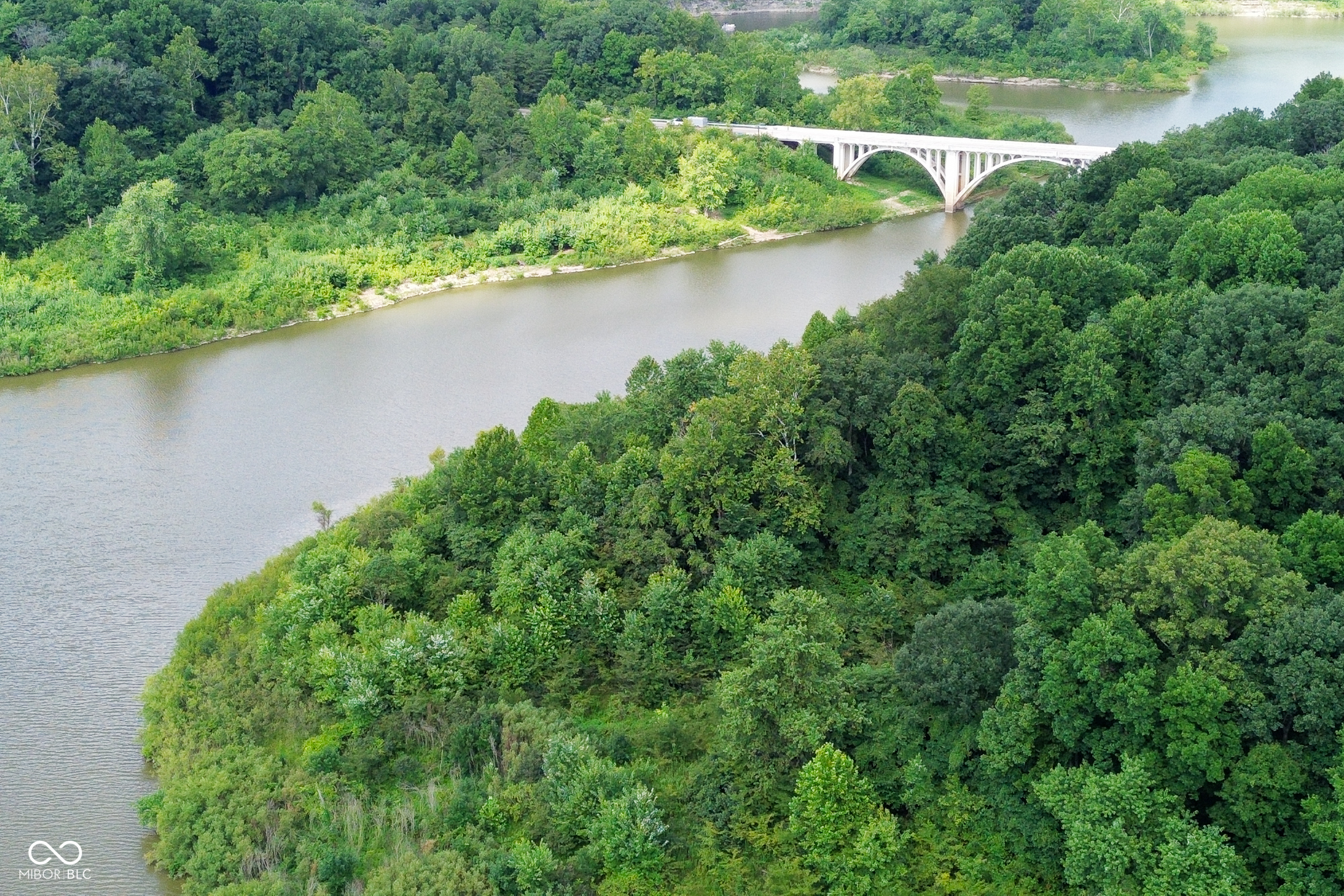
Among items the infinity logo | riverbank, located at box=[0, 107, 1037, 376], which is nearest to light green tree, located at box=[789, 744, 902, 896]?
the infinity logo

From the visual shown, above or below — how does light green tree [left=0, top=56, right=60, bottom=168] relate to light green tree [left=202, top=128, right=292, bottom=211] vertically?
above

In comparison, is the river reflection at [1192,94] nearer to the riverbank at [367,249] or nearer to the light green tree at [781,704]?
the riverbank at [367,249]

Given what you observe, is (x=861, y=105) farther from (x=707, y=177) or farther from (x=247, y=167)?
(x=247, y=167)

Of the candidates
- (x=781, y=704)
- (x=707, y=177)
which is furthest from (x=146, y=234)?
(x=781, y=704)

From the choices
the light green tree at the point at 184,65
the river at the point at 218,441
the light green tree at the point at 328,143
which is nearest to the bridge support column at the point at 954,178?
the river at the point at 218,441

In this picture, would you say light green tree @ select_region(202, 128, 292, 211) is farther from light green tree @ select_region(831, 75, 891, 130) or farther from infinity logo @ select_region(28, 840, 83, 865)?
infinity logo @ select_region(28, 840, 83, 865)
